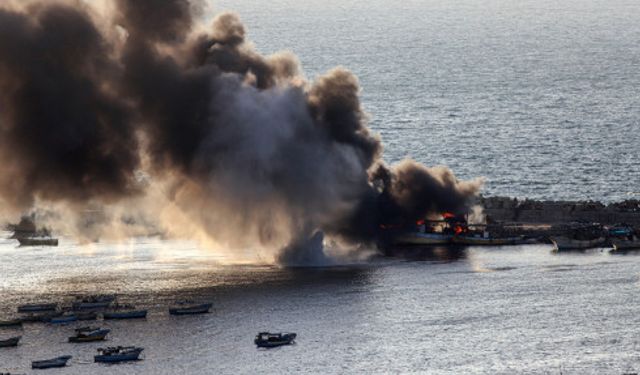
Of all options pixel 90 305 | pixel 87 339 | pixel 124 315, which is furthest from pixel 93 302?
pixel 87 339

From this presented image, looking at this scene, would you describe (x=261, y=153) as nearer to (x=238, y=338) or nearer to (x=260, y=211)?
(x=260, y=211)

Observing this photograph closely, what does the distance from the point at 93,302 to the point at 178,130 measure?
2293 cm

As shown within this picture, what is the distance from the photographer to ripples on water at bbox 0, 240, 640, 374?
128 meters

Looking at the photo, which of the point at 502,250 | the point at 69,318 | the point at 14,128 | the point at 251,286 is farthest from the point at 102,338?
the point at 502,250

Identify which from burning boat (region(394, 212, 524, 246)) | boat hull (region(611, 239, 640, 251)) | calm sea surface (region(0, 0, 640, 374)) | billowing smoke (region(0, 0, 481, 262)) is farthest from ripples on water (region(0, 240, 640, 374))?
billowing smoke (region(0, 0, 481, 262))

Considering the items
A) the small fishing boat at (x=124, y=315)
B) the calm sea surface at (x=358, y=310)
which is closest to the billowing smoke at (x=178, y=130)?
the calm sea surface at (x=358, y=310)

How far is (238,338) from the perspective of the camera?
13450 cm

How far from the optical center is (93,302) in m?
145

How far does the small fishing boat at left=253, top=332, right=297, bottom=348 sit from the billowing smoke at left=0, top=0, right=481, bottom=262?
2801 centimetres

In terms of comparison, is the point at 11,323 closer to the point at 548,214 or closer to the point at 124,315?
the point at 124,315

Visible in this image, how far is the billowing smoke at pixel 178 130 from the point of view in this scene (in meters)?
160

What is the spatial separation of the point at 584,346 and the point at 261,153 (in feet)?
129

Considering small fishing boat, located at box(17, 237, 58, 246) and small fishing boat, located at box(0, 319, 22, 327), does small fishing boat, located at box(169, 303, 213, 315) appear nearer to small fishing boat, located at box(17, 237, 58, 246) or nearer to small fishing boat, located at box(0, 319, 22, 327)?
small fishing boat, located at box(0, 319, 22, 327)

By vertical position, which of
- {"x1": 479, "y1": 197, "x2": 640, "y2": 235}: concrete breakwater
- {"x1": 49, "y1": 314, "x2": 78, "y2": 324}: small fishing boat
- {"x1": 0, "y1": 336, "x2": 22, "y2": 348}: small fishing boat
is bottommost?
{"x1": 0, "y1": 336, "x2": 22, "y2": 348}: small fishing boat
